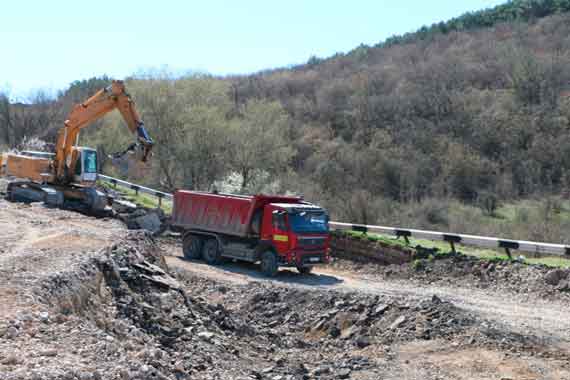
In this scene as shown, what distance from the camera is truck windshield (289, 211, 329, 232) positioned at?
71.7 ft

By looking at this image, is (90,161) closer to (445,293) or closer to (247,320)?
(247,320)

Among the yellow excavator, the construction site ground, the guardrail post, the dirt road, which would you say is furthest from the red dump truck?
the yellow excavator

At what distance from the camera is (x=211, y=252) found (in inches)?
956

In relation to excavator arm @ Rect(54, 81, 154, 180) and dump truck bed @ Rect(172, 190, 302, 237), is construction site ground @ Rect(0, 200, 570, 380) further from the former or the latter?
excavator arm @ Rect(54, 81, 154, 180)

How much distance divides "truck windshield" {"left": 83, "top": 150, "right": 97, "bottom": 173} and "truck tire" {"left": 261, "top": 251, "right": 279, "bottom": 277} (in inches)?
368

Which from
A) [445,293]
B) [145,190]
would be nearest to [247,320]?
[445,293]

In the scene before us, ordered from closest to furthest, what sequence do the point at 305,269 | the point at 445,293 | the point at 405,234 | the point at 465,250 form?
the point at 445,293 < the point at 305,269 < the point at 465,250 < the point at 405,234

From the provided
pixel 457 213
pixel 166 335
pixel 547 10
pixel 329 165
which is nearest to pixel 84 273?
pixel 166 335

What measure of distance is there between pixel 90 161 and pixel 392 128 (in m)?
34.5

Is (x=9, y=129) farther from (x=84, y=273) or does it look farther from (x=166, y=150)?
(x=84, y=273)

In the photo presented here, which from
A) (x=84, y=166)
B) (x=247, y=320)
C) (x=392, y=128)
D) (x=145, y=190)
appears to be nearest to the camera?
(x=247, y=320)

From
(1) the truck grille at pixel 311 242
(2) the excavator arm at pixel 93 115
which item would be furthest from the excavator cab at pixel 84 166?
(1) the truck grille at pixel 311 242

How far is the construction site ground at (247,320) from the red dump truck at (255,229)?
1128 millimetres

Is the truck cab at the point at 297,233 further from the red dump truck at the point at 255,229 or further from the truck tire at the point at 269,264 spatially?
the truck tire at the point at 269,264
